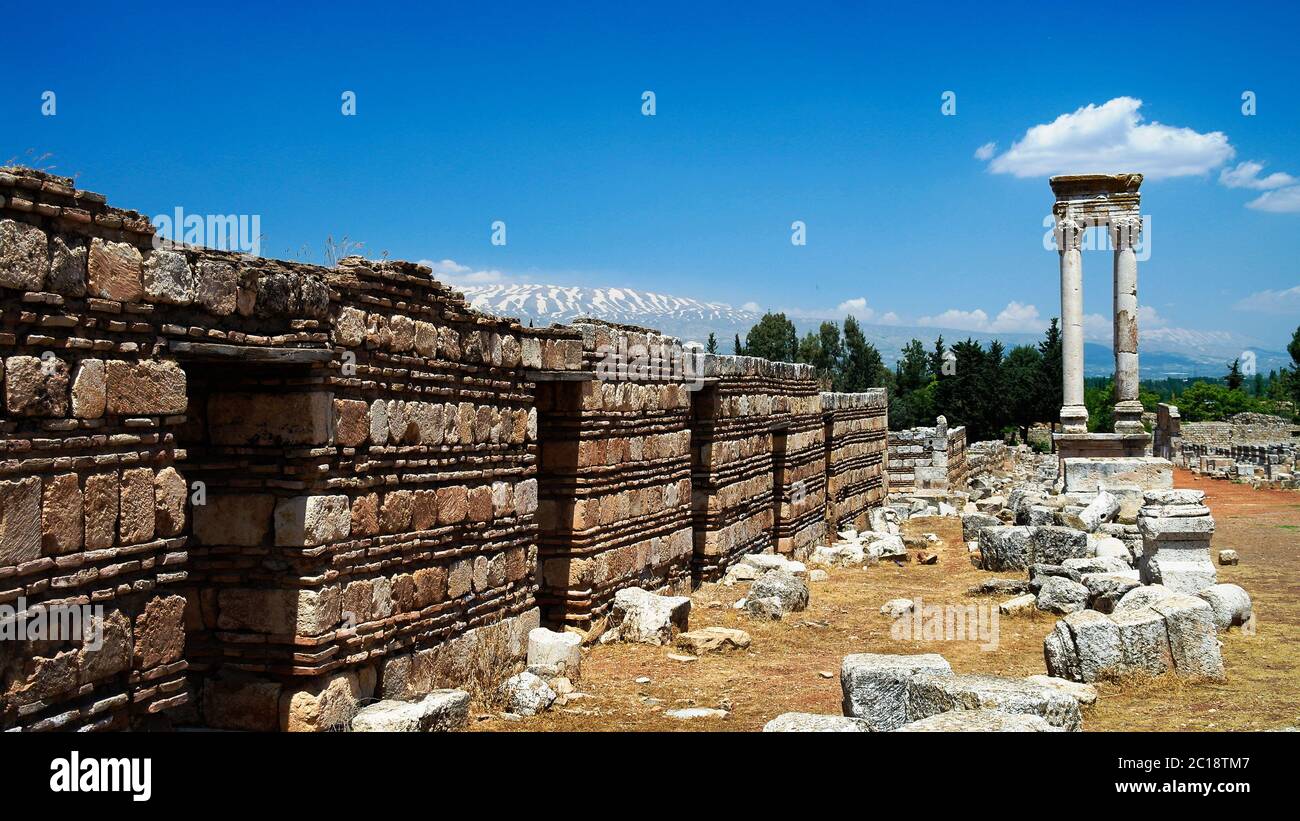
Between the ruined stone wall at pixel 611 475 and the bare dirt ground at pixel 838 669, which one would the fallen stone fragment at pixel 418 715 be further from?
the ruined stone wall at pixel 611 475

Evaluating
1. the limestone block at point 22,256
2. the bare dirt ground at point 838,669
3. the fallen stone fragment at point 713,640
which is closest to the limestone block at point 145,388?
the limestone block at point 22,256

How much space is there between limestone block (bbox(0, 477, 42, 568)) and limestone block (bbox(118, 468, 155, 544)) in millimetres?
445

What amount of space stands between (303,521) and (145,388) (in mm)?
1386

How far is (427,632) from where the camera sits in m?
7.21

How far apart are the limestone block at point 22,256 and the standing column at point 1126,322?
2152cm

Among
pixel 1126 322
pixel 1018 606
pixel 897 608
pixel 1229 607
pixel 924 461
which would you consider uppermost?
pixel 1126 322

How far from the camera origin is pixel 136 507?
16.0 ft

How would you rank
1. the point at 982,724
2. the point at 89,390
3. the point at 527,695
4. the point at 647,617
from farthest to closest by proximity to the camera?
the point at 647,617 < the point at 527,695 < the point at 982,724 < the point at 89,390

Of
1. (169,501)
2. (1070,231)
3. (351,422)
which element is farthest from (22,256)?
(1070,231)

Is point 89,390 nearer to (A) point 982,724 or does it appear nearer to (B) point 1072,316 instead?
(A) point 982,724

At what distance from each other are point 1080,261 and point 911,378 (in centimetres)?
5147

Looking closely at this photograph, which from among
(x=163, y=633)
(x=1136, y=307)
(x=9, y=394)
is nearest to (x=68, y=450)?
(x=9, y=394)

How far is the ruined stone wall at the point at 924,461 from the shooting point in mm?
29422
